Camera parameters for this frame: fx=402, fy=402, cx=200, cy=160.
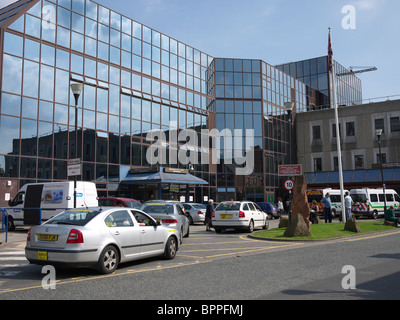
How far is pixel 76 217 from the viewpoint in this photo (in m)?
8.78

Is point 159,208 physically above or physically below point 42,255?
above

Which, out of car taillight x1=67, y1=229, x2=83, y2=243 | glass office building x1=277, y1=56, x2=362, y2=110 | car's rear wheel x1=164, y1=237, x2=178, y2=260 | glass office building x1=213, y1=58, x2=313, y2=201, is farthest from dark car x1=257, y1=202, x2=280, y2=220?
glass office building x1=277, y1=56, x2=362, y2=110

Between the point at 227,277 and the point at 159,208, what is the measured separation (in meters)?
7.57

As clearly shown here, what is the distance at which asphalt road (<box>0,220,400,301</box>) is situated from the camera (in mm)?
6539

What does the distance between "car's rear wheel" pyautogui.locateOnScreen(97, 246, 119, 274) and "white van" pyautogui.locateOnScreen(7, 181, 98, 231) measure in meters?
11.1

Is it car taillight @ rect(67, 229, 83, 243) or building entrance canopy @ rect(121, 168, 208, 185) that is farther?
building entrance canopy @ rect(121, 168, 208, 185)

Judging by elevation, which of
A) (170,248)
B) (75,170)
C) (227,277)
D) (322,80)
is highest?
(322,80)

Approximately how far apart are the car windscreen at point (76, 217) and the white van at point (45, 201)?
10.5 meters

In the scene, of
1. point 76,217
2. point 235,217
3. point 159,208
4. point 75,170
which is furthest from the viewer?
point 235,217

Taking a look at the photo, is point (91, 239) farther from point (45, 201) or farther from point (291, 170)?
point (45, 201)

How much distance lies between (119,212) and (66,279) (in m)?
1.96

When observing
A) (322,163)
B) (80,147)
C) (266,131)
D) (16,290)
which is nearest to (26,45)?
(80,147)

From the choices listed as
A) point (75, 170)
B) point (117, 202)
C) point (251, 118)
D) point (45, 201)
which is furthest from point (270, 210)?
point (75, 170)

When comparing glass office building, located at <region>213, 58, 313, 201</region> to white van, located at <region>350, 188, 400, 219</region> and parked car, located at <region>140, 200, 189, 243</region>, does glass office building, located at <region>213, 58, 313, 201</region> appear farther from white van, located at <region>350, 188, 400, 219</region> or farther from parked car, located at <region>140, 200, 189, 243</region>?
parked car, located at <region>140, 200, 189, 243</region>
